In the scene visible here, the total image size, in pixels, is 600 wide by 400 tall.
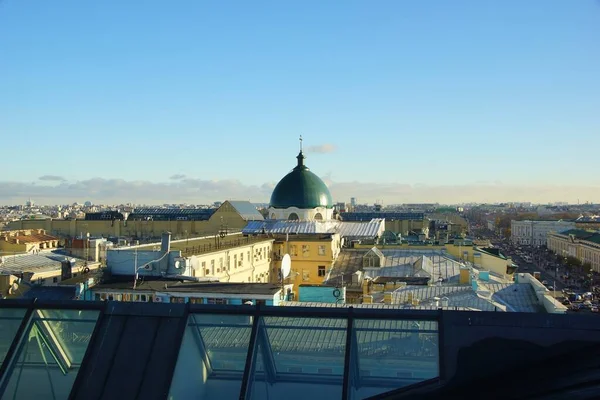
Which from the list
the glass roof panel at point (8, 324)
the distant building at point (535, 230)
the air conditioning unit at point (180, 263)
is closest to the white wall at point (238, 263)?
the air conditioning unit at point (180, 263)

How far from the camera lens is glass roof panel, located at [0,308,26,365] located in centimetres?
466

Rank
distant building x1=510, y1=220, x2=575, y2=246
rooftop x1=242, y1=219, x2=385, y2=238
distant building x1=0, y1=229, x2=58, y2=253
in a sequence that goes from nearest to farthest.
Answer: distant building x1=0, y1=229, x2=58, y2=253 → rooftop x1=242, y1=219, x2=385, y2=238 → distant building x1=510, y1=220, x2=575, y2=246

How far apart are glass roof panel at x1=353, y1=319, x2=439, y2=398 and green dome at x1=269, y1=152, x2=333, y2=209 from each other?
36.8 meters

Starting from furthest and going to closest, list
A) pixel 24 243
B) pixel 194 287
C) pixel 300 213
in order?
pixel 300 213, pixel 24 243, pixel 194 287

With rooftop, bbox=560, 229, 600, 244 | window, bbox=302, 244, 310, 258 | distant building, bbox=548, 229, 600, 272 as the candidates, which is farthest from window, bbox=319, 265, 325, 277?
rooftop, bbox=560, 229, 600, 244

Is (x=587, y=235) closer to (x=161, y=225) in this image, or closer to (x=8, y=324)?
(x=161, y=225)

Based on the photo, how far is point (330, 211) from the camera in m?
43.6

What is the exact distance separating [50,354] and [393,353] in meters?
2.72

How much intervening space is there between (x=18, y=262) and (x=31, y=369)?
2344 cm

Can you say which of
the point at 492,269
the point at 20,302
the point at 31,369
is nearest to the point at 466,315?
the point at 31,369

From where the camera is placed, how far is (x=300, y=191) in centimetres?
4159

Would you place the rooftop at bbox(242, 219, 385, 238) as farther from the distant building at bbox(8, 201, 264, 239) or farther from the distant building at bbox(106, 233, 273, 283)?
the distant building at bbox(8, 201, 264, 239)

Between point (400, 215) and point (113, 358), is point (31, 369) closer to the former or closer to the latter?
point (113, 358)

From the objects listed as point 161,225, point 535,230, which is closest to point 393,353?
point 161,225
